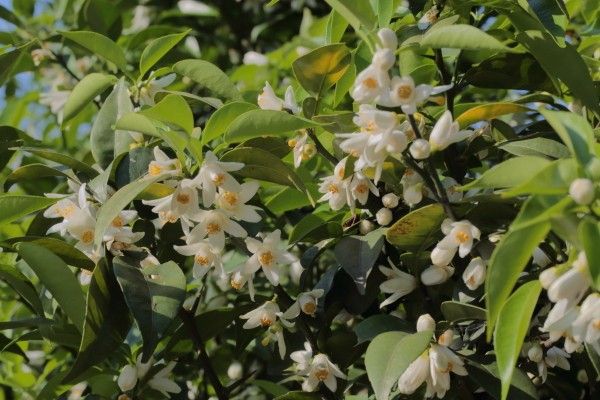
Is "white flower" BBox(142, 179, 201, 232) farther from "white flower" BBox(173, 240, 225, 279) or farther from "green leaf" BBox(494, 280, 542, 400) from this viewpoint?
"green leaf" BBox(494, 280, 542, 400)

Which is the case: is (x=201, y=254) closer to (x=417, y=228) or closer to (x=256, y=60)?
(x=417, y=228)

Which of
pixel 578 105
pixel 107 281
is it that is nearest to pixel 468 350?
pixel 578 105

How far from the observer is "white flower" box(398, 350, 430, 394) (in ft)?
4.22

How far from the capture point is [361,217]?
1561mm

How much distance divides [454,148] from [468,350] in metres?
0.35

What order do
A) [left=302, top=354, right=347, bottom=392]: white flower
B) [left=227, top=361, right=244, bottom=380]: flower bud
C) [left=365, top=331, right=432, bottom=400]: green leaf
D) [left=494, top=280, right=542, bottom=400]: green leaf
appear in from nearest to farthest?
[left=494, top=280, right=542, bottom=400]: green leaf, [left=365, top=331, right=432, bottom=400]: green leaf, [left=302, top=354, right=347, bottom=392]: white flower, [left=227, top=361, right=244, bottom=380]: flower bud

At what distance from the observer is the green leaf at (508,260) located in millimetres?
1006

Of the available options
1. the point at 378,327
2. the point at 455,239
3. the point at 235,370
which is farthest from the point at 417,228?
the point at 235,370

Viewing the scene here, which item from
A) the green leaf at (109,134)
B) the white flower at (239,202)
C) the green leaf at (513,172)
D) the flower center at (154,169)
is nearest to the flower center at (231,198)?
the white flower at (239,202)

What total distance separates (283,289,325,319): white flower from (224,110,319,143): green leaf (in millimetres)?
297

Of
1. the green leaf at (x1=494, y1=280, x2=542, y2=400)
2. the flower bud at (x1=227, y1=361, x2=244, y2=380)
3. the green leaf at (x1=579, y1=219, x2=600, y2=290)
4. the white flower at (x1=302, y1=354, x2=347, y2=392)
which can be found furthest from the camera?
the flower bud at (x1=227, y1=361, x2=244, y2=380)

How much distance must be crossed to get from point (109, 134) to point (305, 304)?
475 millimetres

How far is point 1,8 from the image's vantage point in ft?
8.23

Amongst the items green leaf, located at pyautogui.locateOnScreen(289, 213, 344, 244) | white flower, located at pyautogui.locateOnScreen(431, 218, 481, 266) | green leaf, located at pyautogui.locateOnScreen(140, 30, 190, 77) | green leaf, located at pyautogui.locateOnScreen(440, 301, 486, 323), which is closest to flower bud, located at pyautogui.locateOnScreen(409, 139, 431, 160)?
white flower, located at pyautogui.locateOnScreen(431, 218, 481, 266)
